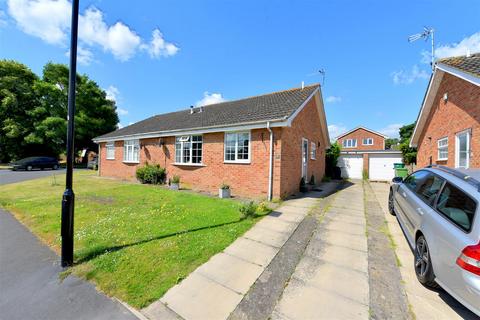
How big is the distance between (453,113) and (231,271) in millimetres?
10189

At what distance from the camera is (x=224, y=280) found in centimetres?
315

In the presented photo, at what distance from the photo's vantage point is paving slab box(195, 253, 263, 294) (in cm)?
306

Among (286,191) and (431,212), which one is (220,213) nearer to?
(286,191)

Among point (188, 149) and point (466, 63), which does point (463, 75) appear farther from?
point (188, 149)

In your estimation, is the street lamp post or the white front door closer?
the street lamp post

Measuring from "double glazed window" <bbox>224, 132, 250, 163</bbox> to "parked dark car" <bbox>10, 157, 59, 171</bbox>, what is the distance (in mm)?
25197

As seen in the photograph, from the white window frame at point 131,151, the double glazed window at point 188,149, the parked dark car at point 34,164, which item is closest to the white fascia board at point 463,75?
the double glazed window at point 188,149

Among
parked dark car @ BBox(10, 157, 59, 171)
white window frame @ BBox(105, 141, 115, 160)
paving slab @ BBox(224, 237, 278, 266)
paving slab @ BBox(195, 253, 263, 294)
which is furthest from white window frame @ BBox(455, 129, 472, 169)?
parked dark car @ BBox(10, 157, 59, 171)

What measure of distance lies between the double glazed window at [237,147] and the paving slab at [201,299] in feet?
20.5

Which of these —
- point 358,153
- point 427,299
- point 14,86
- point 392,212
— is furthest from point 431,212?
point 14,86

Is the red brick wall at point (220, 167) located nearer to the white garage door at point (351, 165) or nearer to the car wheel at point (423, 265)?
the car wheel at point (423, 265)

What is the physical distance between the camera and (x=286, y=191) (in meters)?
8.62

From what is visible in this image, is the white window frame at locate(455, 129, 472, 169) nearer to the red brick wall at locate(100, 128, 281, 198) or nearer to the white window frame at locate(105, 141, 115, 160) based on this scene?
the red brick wall at locate(100, 128, 281, 198)

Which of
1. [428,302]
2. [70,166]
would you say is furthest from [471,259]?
[70,166]
